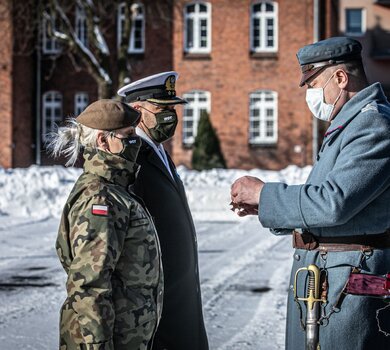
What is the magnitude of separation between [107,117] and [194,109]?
30750 millimetres

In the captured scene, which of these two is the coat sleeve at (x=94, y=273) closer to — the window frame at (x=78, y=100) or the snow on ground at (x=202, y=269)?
the snow on ground at (x=202, y=269)

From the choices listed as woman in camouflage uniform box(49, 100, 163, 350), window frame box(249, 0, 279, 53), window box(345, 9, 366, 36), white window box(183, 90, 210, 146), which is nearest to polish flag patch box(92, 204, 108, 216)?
woman in camouflage uniform box(49, 100, 163, 350)

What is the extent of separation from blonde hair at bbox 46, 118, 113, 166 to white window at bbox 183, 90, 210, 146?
30.1 meters

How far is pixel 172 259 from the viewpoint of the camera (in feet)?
15.4

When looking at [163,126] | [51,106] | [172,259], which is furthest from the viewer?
[51,106]

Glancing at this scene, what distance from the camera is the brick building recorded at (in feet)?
110

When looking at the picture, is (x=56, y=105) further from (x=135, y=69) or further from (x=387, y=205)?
(x=387, y=205)

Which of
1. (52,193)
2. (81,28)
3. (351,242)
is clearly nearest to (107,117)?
(351,242)

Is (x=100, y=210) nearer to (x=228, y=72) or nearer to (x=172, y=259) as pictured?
(x=172, y=259)

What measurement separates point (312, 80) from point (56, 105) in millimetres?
32715

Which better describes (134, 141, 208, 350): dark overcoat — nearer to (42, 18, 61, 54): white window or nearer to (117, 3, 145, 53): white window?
(117, 3, 145, 53): white window

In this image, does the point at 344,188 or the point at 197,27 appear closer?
the point at 344,188

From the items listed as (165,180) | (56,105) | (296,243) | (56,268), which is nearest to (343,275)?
(296,243)

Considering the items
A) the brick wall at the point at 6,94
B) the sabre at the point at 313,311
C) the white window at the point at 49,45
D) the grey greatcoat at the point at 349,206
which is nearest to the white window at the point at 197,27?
the white window at the point at 49,45
